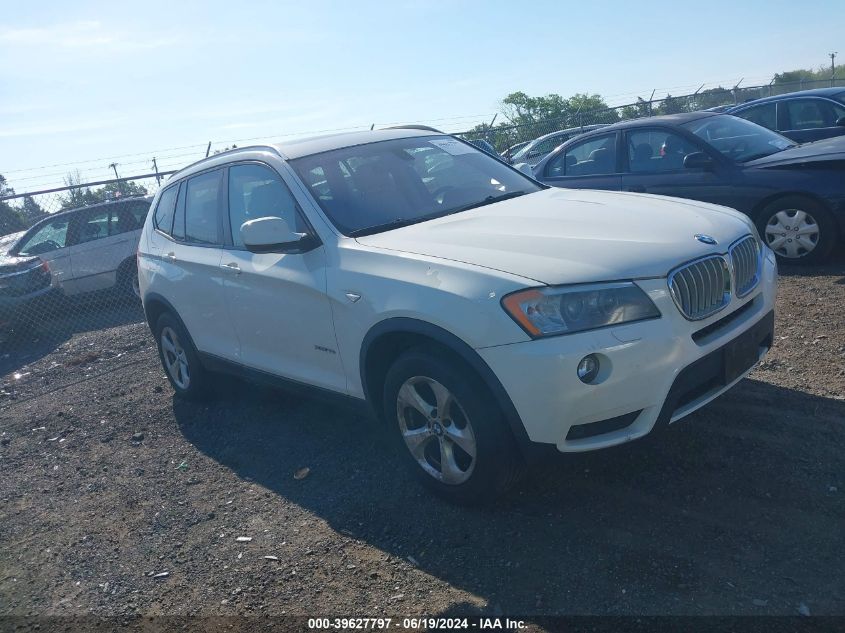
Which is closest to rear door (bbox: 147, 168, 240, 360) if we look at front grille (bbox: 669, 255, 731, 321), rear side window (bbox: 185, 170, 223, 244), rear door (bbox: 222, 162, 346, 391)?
rear side window (bbox: 185, 170, 223, 244)

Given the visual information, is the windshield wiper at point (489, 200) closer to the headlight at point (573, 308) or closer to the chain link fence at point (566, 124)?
the headlight at point (573, 308)

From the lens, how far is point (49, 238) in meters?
12.1

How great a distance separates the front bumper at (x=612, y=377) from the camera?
10.7 ft

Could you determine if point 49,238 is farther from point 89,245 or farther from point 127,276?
point 127,276

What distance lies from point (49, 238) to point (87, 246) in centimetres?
61

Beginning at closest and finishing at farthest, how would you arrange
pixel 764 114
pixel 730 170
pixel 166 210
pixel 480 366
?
pixel 480 366 < pixel 166 210 < pixel 730 170 < pixel 764 114

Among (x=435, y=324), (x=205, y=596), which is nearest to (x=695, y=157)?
(x=435, y=324)

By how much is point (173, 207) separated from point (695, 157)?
5.15m

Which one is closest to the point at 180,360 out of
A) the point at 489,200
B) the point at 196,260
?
the point at 196,260

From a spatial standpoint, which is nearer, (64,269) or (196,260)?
(196,260)

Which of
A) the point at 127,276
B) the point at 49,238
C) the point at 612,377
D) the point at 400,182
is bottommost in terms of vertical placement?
the point at 127,276

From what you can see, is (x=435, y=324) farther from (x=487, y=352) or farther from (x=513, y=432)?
(x=513, y=432)

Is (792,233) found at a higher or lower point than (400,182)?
lower

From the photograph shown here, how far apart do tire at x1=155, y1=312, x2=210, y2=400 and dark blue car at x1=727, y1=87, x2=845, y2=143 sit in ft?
27.4
